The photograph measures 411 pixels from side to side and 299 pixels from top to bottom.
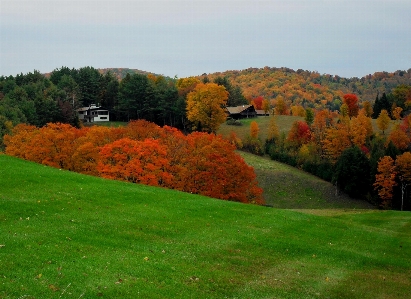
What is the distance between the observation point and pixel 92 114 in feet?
441

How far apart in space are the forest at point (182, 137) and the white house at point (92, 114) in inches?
121

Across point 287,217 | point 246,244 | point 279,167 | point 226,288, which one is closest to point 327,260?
point 246,244

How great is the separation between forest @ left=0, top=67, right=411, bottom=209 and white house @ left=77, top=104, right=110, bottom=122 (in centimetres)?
307

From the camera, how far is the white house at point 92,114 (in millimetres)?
133875

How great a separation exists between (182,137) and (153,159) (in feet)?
44.8

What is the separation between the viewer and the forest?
6175 centimetres

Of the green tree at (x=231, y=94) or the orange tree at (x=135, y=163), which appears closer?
the orange tree at (x=135, y=163)

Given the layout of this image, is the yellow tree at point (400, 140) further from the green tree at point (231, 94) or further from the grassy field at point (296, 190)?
the green tree at point (231, 94)

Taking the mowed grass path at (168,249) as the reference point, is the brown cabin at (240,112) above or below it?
above

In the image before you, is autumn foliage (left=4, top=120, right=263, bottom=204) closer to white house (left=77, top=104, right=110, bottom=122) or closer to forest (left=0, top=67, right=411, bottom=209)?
forest (left=0, top=67, right=411, bottom=209)

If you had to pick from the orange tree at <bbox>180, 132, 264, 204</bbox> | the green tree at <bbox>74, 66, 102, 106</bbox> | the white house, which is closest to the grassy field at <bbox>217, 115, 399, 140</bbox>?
the white house

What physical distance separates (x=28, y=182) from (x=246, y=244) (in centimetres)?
1553

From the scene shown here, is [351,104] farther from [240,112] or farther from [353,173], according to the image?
[353,173]

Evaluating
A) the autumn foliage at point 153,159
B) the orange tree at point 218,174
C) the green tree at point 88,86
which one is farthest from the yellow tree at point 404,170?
the green tree at point 88,86
